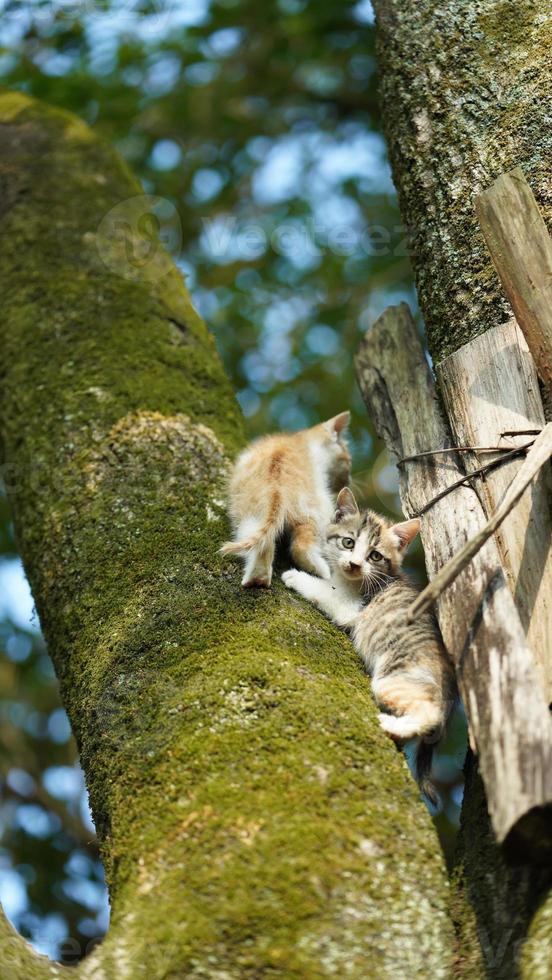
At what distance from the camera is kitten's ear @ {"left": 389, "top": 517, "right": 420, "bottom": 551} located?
416 cm

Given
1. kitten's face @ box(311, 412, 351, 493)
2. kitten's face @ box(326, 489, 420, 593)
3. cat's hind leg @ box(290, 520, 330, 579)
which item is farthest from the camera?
kitten's face @ box(311, 412, 351, 493)

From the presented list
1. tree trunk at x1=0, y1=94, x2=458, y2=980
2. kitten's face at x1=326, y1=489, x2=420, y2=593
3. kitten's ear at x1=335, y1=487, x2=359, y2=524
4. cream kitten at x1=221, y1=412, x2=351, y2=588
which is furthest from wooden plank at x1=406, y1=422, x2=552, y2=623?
kitten's ear at x1=335, y1=487, x2=359, y2=524

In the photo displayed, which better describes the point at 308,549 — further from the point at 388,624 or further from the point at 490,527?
the point at 490,527

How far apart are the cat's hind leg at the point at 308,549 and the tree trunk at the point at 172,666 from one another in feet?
1.36

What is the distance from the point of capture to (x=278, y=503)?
3.79 metres

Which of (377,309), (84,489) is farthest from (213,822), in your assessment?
(377,309)

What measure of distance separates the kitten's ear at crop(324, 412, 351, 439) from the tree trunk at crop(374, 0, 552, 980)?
151 cm

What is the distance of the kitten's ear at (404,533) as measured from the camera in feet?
13.6

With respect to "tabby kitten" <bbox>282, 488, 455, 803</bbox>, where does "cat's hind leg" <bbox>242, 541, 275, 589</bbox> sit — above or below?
above

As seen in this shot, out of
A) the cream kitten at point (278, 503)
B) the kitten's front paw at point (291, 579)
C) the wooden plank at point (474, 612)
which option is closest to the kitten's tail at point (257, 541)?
the cream kitten at point (278, 503)

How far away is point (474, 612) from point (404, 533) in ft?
5.43

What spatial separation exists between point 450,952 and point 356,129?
7397mm

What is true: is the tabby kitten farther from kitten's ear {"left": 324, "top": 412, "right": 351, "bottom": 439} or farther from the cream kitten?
kitten's ear {"left": 324, "top": 412, "right": 351, "bottom": 439}

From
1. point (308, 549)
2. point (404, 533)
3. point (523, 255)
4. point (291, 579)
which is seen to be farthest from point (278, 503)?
point (523, 255)
